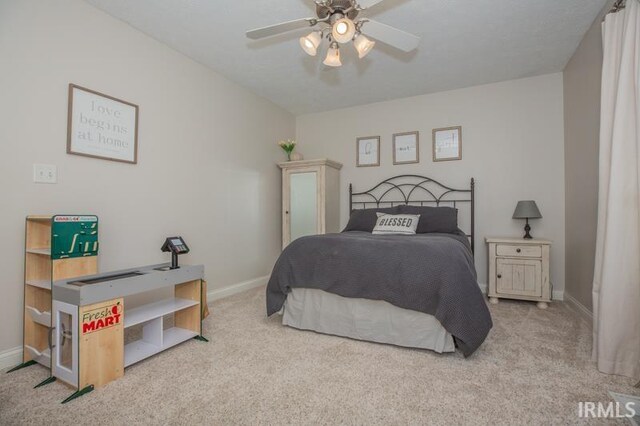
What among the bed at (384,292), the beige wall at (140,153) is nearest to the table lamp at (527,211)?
the bed at (384,292)

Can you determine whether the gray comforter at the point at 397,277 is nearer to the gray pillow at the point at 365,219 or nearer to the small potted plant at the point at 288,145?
the gray pillow at the point at 365,219

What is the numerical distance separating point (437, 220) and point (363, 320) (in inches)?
63.5

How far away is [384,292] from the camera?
2057 millimetres

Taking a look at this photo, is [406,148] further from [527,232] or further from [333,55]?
[333,55]

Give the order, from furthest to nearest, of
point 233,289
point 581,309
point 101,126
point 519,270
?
point 233,289, point 519,270, point 581,309, point 101,126

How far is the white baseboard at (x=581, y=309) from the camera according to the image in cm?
252

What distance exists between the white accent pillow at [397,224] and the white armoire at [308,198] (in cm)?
87

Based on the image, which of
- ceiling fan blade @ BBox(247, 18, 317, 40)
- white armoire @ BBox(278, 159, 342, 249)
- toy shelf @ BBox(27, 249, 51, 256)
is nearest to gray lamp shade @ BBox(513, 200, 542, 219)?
white armoire @ BBox(278, 159, 342, 249)

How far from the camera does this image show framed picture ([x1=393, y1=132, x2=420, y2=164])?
4008 mm

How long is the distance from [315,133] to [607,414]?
411cm

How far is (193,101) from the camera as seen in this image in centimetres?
311

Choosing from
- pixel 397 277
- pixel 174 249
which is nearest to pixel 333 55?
pixel 397 277

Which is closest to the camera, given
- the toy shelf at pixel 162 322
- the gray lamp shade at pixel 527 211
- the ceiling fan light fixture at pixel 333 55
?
the toy shelf at pixel 162 322

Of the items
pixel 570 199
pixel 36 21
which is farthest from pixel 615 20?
pixel 36 21
